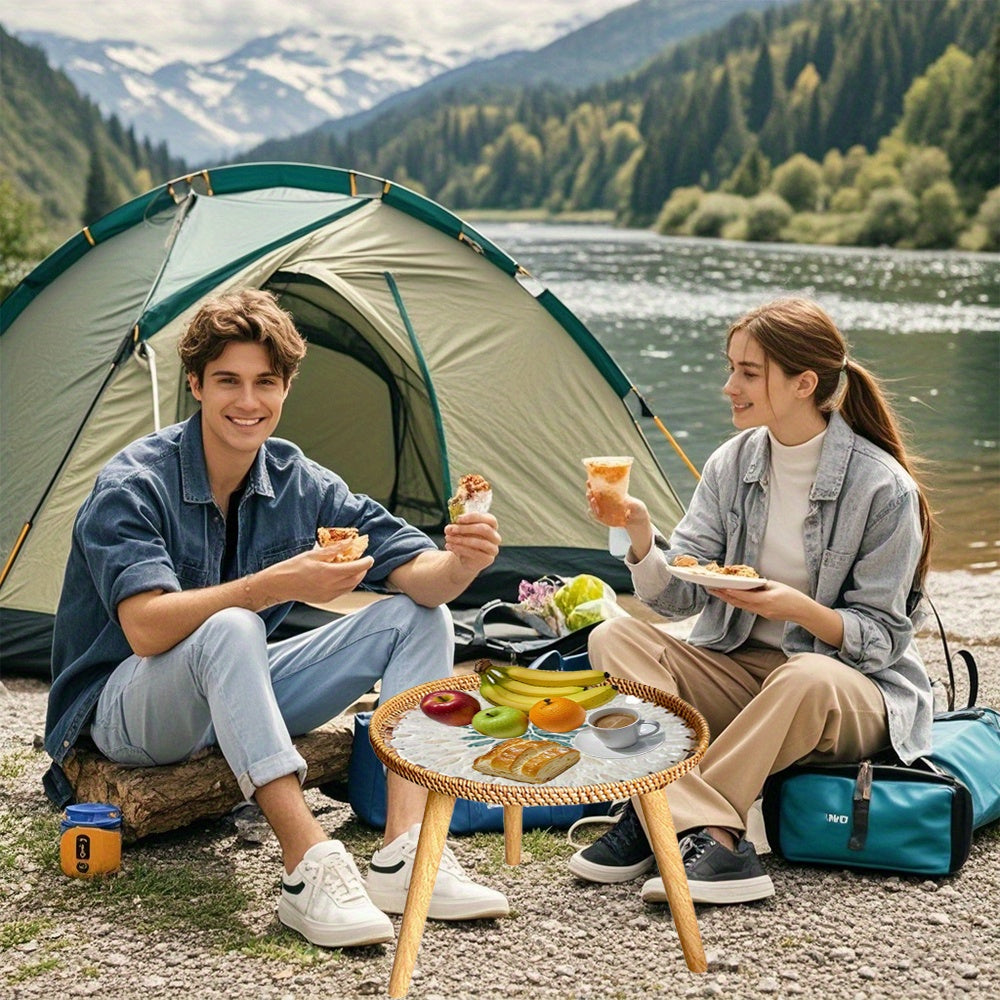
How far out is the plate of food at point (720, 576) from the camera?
9.57ft

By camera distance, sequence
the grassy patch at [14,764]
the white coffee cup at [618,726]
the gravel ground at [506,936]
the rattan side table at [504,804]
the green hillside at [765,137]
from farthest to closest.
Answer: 1. the green hillside at [765,137]
2. the grassy patch at [14,764]
3. the white coffee cup at [618,726]
4. the gravel ground at [506,936]
5. the rattan side table at [504,804]

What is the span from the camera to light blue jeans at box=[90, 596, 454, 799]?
2.81 meters

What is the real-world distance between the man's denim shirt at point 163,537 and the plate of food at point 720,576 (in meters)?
0.65

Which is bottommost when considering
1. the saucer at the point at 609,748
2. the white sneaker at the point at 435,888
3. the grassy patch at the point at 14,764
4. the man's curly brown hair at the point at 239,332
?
the grassy patch at the point at 14,764

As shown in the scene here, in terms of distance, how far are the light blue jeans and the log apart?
36 millimetres

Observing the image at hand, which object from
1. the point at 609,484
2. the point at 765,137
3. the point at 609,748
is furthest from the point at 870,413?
the point at 765,137

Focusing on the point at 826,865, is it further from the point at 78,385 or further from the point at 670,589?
the point at 78,385

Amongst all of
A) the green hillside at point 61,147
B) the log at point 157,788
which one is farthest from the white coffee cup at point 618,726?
the green hillside at point 61,147

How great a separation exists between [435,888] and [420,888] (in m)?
0.28

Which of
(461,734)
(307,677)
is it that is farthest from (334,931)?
(307,677)

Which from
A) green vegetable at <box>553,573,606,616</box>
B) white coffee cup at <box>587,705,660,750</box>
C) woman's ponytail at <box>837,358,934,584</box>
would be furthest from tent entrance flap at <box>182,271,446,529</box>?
white coffee cup at <box>587,705,660,750</box>

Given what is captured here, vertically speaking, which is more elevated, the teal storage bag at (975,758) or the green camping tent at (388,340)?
the green camping tent at (388,340)

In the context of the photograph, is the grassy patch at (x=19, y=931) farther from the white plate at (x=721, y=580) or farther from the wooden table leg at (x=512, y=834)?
the white plate at (x=721, y=580)

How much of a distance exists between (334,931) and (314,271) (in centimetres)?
369
